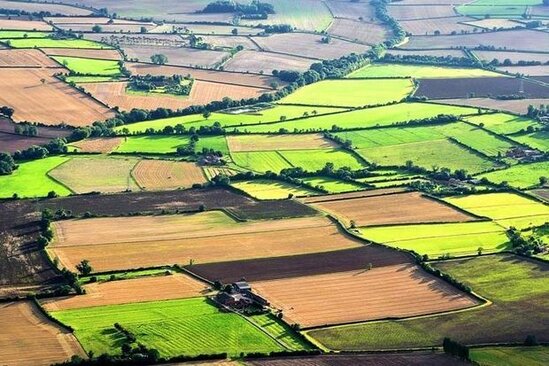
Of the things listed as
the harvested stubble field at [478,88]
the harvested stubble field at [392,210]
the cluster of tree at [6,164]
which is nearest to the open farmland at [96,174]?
the cluster of tree at [6,164]

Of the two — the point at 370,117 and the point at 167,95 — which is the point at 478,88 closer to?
the point at 370,117

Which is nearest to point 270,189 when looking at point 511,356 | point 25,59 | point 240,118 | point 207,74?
point 240,118

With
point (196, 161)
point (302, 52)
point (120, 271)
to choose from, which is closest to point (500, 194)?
point (196, 161)

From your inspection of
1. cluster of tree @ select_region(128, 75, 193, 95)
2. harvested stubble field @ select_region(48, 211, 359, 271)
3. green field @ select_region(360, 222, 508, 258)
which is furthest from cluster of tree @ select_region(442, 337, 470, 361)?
cluster of tree @ select_region(128, 75, 193, 95)

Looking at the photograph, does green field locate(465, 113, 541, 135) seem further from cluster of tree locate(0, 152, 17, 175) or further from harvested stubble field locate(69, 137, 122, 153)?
cluster of tree locate(0, 152, 17, 175)

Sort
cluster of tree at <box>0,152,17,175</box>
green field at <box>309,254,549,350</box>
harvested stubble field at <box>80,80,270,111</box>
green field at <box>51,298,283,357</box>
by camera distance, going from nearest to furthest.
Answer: green field at <box>51,298,283,357</box> < green field at <box>309,254,549,350</box> < cluster of tree at <box>0,152,17,175</box> < harvested stubble field at <box>80,80,270,111</box>

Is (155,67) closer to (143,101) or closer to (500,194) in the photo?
(143,101)
